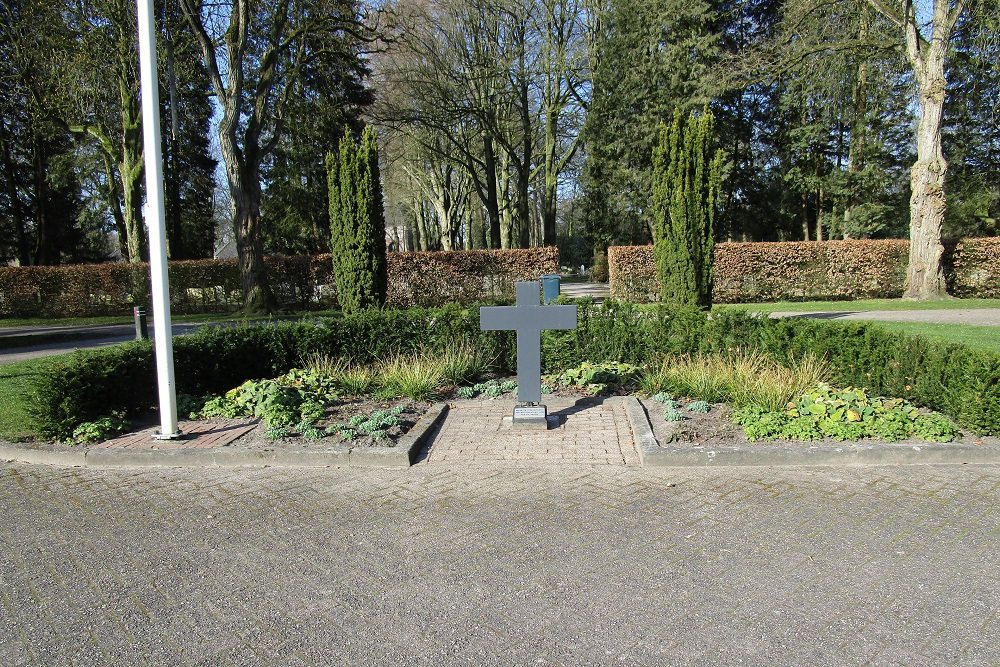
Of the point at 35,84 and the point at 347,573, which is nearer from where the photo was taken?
the point at 347,573

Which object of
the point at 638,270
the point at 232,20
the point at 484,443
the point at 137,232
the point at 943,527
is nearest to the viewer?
the point at 943,527

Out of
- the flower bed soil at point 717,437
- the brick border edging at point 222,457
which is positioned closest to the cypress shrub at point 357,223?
the brick border edging at point 222,457

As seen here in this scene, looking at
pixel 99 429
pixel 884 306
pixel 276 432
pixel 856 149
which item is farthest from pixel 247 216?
pixel 856 149

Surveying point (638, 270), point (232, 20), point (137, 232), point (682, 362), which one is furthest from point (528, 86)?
point (682, 362)

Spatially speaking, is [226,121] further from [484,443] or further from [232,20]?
[484,443]

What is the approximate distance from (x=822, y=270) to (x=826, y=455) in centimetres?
1968

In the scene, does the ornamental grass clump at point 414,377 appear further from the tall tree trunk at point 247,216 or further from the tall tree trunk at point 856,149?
the tall tree trunk at point 856,149

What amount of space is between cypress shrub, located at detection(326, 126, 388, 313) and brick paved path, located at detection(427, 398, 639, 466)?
5.99 m

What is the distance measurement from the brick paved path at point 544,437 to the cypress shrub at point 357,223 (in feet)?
19.7

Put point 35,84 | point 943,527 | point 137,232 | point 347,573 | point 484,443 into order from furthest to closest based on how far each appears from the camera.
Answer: point 137,232
point 35,84
point 484,443
point 943,527
point 347,573

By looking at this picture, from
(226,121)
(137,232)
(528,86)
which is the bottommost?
(137,232)

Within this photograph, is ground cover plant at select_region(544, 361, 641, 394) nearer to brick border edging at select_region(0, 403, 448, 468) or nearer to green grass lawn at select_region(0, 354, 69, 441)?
brick border edging at select_region(0, 403, 448, 468)

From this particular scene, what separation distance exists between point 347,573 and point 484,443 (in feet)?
8.39

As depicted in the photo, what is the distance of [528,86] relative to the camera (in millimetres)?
28859
